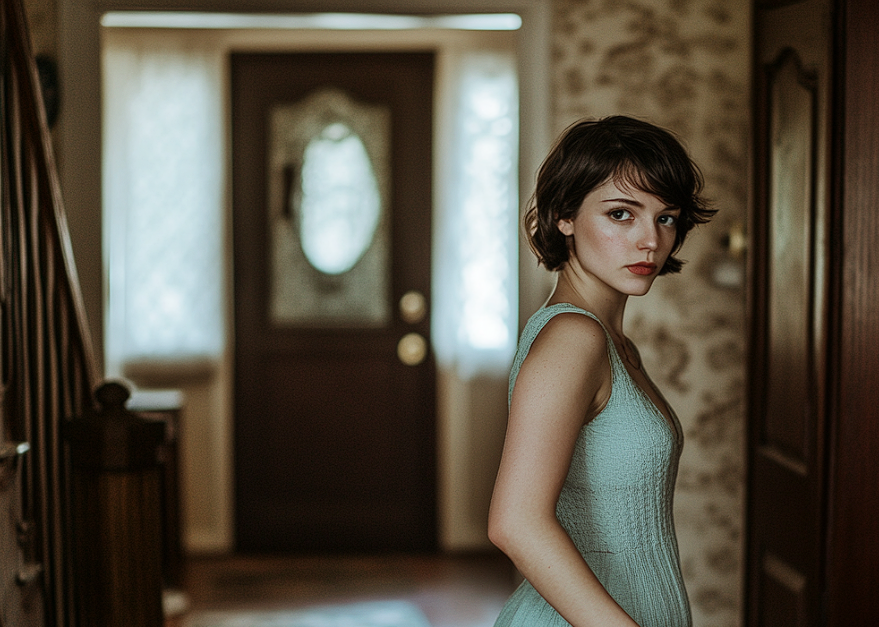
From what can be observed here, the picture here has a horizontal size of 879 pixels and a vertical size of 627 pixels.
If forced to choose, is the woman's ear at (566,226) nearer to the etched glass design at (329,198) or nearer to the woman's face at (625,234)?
the woman's face at (625,234)

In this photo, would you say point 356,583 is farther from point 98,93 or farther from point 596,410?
point 596,410

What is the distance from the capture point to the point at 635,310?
9.62 ft

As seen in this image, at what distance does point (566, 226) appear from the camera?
1.11 meters

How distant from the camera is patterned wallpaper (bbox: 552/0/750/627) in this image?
9.59 ft

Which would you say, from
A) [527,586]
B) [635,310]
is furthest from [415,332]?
[527,586]

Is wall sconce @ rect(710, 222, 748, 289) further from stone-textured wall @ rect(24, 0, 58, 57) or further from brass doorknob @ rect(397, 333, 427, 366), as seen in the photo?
stone-textured wall @ rect(24, 0, 58, 57)

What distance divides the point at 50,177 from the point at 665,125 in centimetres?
207

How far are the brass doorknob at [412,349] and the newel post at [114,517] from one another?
2.88 meters

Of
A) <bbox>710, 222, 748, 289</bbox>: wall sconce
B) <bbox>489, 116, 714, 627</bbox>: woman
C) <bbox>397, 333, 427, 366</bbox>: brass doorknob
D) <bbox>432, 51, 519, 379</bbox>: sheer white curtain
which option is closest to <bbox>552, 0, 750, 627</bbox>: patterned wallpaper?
<bbox>710, 222, 748, 289</bbox>: wall sconce

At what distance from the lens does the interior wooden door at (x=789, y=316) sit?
6.18 feet

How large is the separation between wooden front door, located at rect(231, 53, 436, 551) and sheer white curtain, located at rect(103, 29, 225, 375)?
146 mm

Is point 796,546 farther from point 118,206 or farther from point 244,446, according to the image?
point 118,206

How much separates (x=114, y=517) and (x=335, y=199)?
2983 mm

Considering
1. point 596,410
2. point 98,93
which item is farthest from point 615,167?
point 98,93
